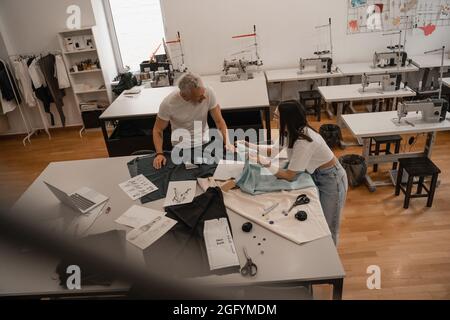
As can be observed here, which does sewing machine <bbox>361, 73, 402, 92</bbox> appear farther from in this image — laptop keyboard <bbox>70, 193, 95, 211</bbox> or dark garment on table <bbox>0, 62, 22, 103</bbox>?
dark garment on table <bbox>0, 62, 22, 103</bbox>

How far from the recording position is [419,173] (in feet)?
9.47

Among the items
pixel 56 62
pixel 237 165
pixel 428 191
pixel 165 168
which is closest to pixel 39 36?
pixel 56 62

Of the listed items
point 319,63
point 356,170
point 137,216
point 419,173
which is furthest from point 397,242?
point 319,63

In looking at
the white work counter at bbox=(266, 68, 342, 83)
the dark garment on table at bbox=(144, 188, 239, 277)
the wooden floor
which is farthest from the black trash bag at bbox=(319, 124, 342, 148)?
the dark garment on table at bbox=(144, 188, 239, 277)

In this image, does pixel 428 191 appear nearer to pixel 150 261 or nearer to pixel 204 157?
pixel 204 157

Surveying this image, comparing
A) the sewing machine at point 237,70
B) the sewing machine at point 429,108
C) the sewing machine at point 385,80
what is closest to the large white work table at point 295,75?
the sewing machine at point 237,70

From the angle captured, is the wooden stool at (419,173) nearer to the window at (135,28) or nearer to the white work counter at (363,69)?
the white work counter at (363,69)

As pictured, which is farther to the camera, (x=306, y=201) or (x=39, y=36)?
(x=39, y=36)

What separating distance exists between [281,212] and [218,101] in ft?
7.17

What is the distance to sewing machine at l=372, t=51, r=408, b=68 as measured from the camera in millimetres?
4566

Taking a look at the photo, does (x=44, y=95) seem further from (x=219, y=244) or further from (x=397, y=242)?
(x=397, y=242)

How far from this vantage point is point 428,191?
3027 millimetres

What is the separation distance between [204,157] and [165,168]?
28 centimetres

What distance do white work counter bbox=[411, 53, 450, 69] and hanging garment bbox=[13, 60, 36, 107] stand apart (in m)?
5.29
